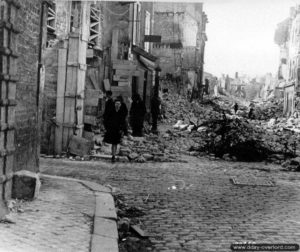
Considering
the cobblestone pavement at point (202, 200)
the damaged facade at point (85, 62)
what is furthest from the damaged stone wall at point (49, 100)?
the cobblestone pavement at point (202, 200)

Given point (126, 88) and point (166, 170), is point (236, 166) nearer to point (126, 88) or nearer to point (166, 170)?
point (166, 170)

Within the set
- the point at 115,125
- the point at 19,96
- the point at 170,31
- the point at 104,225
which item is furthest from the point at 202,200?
the point at 170,31

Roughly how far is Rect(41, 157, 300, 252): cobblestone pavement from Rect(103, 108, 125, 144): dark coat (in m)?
0.81

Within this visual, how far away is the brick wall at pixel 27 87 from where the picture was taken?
674cm

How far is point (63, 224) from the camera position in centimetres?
525

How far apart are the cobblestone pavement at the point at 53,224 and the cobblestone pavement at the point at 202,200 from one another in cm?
86

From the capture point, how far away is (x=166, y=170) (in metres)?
10.5

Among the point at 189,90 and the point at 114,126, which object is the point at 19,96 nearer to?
the point at 114,126

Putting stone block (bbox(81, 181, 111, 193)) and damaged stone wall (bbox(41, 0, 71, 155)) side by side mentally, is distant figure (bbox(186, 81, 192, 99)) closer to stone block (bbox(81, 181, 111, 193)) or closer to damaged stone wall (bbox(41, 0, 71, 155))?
damaged stone wall (bbox(41, 0, 71, 155))

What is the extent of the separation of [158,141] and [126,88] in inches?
92.9

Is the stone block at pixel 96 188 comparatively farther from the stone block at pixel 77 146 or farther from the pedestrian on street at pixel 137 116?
the pedestrian on street at pixel 137 116

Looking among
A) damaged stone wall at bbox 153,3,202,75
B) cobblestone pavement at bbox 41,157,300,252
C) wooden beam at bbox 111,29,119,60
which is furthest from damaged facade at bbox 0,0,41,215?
damaged stone wall at bbox 153,3,202,75

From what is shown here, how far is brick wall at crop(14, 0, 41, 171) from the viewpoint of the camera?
22.1 feet

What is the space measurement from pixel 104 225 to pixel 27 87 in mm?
3007
